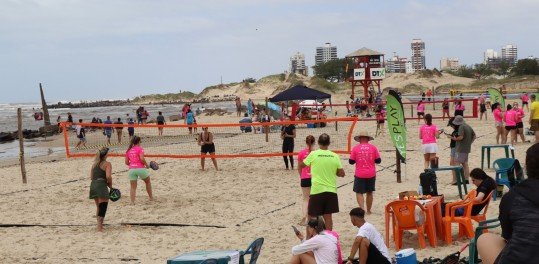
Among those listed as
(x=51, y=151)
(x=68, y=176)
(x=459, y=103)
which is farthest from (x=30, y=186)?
(x=459, y=103)

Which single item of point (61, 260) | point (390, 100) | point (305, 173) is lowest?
point (61, 260)

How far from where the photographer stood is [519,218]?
3496 mm

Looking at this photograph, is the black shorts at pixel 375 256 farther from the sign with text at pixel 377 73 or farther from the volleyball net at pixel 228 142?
the sign with text at pixel 377 73

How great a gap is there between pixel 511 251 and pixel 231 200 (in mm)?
8734

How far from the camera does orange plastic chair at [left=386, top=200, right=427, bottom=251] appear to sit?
7.57 meters

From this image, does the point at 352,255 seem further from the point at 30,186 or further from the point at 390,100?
the point at 30,186

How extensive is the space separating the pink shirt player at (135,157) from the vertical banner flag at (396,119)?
4.61m

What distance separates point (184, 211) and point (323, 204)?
367cm

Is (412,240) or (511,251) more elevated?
(511,251)

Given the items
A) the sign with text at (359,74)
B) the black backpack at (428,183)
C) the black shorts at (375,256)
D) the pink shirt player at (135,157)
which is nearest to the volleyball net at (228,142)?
the pink shirt player at (135,157)

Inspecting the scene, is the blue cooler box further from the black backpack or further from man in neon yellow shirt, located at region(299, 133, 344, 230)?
the black backpack

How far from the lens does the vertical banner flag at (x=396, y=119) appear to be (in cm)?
1189

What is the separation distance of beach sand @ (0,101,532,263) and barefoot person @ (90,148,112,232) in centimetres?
33

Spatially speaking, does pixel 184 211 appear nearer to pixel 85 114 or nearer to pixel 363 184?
pixel 363 184
